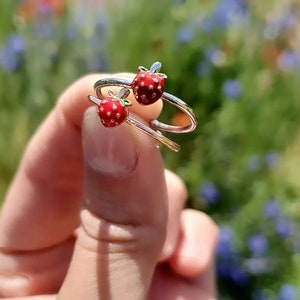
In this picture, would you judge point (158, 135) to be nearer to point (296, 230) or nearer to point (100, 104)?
point (100, 104)

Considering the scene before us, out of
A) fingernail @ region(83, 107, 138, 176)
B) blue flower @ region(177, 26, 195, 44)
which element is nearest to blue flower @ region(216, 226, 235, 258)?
blue flower @ region(177, 26, 195, 44)

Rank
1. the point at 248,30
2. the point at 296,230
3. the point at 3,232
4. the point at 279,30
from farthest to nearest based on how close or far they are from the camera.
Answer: the point at 279,30 → the point at 248,30 → the point at 296,230 → the point at 3,232

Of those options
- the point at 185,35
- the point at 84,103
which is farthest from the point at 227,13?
the point at 84,103

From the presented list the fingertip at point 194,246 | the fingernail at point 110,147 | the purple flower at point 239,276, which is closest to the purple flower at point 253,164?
the purple flower at point 239,276

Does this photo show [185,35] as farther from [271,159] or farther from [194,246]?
[194,246]

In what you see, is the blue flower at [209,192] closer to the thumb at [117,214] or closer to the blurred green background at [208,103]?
the blurred green background at [208,103]

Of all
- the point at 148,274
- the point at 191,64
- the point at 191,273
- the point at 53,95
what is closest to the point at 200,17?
the point at 191,64
